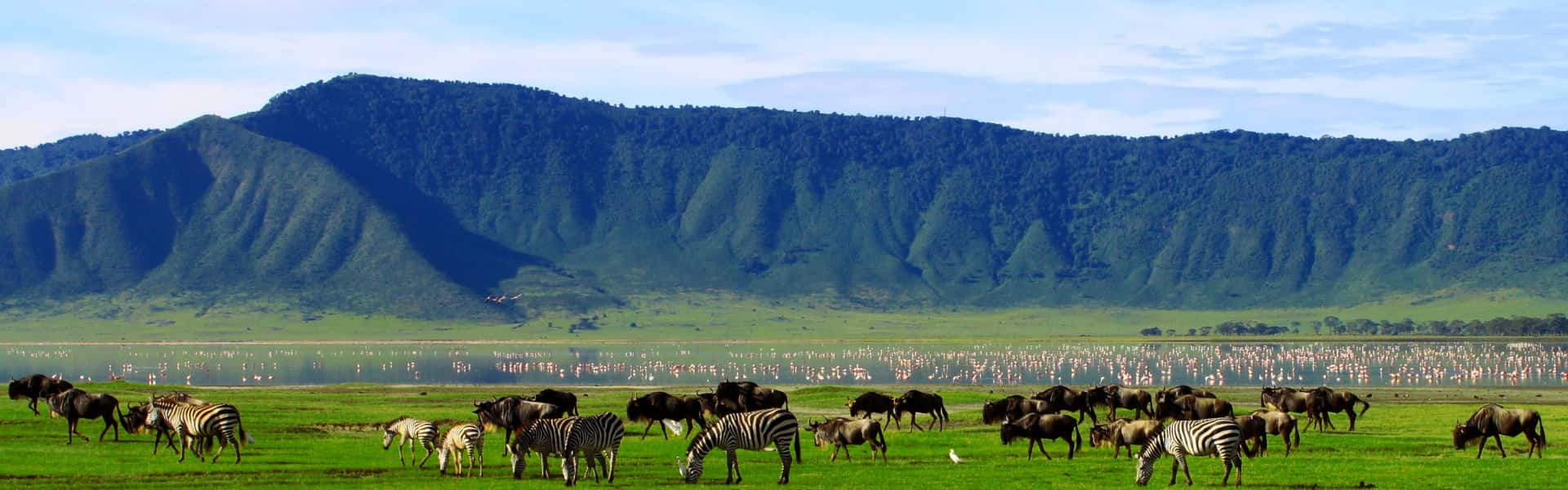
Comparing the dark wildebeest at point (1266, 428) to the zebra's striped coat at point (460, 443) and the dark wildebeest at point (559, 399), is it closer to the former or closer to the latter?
A: the zebra's striped coat at point (460, 443)

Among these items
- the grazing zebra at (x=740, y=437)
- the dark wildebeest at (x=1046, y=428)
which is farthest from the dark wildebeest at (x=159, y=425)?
the dark wildebeest at (x=1046, y=428)

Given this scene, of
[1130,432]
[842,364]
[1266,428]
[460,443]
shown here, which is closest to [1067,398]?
[1266,428]

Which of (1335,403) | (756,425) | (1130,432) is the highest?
(756,425)

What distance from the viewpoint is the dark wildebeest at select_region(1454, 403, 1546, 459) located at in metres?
36.8

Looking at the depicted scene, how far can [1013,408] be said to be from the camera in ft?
144

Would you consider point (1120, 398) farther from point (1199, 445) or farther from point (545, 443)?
point (545, 443)

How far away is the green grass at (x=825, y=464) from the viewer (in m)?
32.1

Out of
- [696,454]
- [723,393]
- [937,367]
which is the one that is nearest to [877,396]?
[723,393]

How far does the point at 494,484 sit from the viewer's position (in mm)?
31672

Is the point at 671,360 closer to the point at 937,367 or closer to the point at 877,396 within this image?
the point at 937,367

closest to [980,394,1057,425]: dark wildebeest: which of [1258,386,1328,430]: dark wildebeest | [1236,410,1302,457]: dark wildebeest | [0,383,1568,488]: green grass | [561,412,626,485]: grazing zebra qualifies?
[0,383,1568,488]: green grass

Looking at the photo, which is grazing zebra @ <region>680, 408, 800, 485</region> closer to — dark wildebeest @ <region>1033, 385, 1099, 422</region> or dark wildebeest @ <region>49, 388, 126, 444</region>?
dark wildebeest @ <region>1033, 385, 1099, 422</region>

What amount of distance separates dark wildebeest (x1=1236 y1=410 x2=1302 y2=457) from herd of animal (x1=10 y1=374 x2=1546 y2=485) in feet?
0.12

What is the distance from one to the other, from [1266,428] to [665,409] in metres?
14.3
